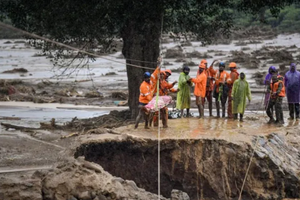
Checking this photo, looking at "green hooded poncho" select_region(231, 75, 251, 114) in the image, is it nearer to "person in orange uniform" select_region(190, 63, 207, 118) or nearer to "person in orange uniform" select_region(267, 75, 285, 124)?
Answer: "person in orange uniform" select_region(267, 75, 285, 124)

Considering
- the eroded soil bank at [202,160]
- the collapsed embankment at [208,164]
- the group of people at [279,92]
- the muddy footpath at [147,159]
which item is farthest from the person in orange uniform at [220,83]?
the collapsed embankment at [208,164]

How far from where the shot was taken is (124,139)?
11422 millimetres

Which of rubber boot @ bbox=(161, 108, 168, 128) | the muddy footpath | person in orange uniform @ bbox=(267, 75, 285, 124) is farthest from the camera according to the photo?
person in orange uniform @ bbox=(267, 75, 285, 124)

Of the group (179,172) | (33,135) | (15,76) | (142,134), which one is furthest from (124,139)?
(15,76)

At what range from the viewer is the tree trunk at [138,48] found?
15703mm

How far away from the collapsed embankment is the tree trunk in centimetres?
460

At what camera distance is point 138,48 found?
15.9 meters

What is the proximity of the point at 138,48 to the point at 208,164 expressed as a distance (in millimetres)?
5388

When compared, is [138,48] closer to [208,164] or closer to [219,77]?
[219,77]

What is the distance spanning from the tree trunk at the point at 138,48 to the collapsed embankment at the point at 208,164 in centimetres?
460

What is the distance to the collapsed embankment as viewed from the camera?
11281 millimetres

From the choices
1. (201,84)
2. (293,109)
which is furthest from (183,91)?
(293,109)

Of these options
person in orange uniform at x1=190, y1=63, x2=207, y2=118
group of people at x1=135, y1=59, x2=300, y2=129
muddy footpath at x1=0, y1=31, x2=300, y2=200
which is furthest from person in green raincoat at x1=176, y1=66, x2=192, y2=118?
muddy footpath at x1=0, y1=31, x2=300, y2=200

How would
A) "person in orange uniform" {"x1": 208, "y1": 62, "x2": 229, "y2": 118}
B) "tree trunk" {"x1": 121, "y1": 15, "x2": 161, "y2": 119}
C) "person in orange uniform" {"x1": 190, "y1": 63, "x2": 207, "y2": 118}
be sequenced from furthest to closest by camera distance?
1. "tree trunk" {"x1": 121, "y1": 15, "x2": 161, "y2": 119}
2. "person in orange uniform" {"x1": 208, "y1": 62, "x2": 229, "y2": 118}
3. "person in orange uniform" {"x1": 190, "y1": 63, "x2": 207, "y2": 118}
